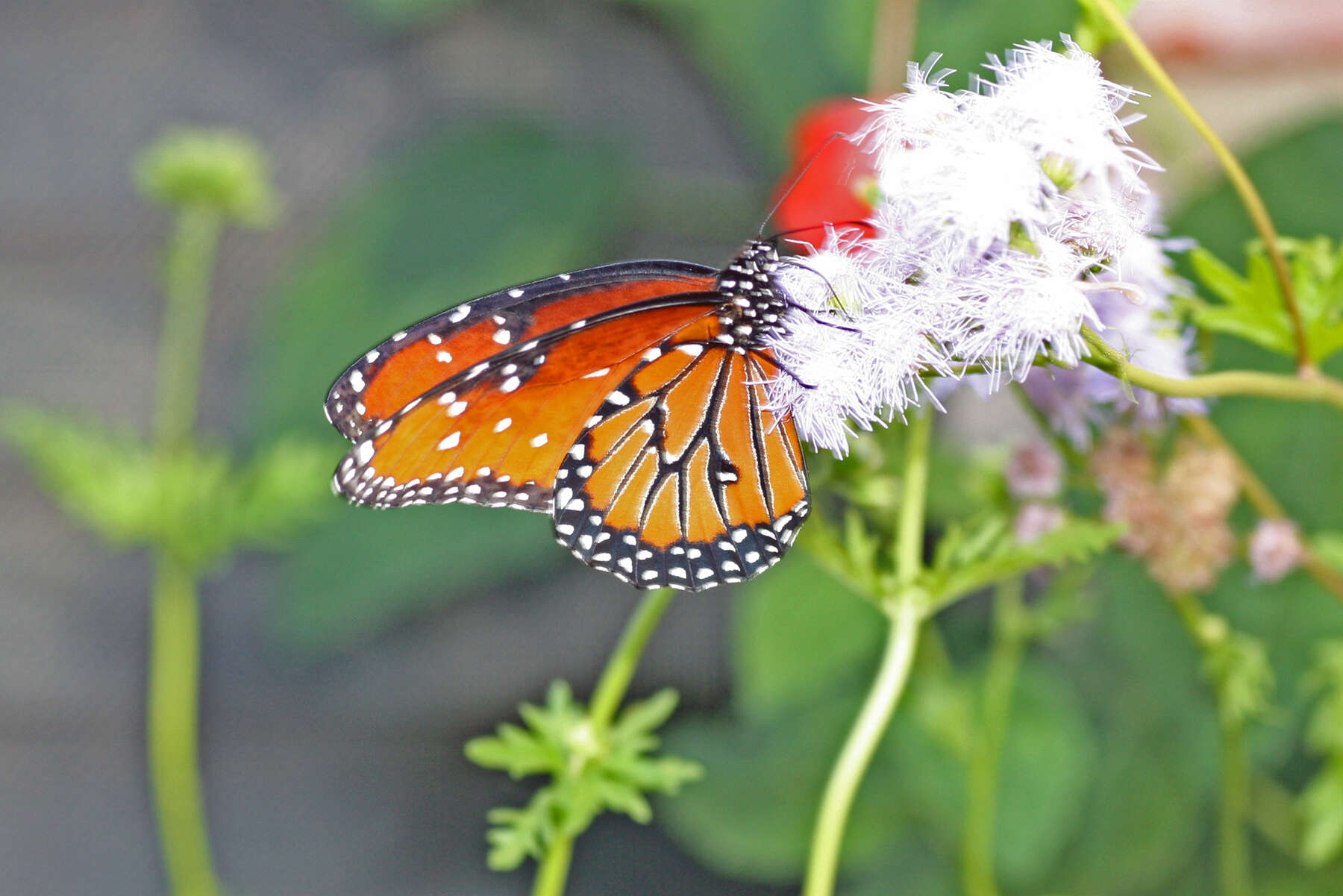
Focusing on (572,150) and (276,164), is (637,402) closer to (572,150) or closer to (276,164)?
(572,150)

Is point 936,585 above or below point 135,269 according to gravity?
below

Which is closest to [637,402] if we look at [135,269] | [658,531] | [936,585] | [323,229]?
[658,531]

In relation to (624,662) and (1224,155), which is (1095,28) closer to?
(1224,155)

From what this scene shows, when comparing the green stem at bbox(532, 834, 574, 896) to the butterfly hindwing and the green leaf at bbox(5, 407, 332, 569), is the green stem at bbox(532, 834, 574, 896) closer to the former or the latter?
the butterfly hindwing

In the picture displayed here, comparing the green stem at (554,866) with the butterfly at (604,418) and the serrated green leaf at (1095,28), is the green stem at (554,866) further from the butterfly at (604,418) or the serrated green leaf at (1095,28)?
the serrated green leaf at (1095,28)

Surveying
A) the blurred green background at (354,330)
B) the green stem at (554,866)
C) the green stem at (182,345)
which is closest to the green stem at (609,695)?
the green stem at (554,866)
